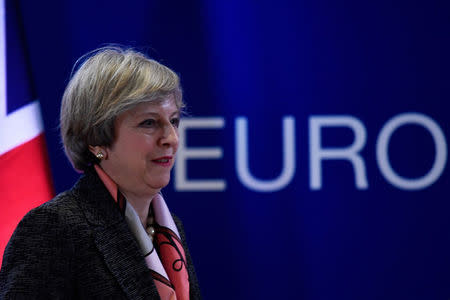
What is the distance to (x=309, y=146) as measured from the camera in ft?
8.45

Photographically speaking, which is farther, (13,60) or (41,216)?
(13,60)

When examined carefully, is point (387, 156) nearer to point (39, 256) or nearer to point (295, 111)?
point (295, 111)

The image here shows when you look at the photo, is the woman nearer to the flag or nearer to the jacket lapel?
the jacket lapel

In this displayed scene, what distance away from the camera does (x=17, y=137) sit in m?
2.51

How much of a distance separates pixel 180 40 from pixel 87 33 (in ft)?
1.33

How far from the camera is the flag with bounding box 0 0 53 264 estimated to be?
247cm

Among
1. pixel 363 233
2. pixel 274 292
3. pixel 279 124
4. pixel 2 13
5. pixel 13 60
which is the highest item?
pixel 2 13

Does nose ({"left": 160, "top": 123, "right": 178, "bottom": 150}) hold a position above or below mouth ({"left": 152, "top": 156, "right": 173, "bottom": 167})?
above

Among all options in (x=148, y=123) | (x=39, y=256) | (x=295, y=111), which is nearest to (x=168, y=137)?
(x=148, y=123)

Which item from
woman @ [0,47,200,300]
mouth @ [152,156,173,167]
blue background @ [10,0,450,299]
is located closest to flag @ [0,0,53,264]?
blue background @ [10,0,450,299]

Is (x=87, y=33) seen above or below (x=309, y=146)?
above

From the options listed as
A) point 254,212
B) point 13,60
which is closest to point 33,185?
point 13,60

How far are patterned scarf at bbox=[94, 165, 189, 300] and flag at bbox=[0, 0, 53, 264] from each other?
3.84ft

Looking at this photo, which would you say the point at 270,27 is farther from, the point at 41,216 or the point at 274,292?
the point at 41,216
